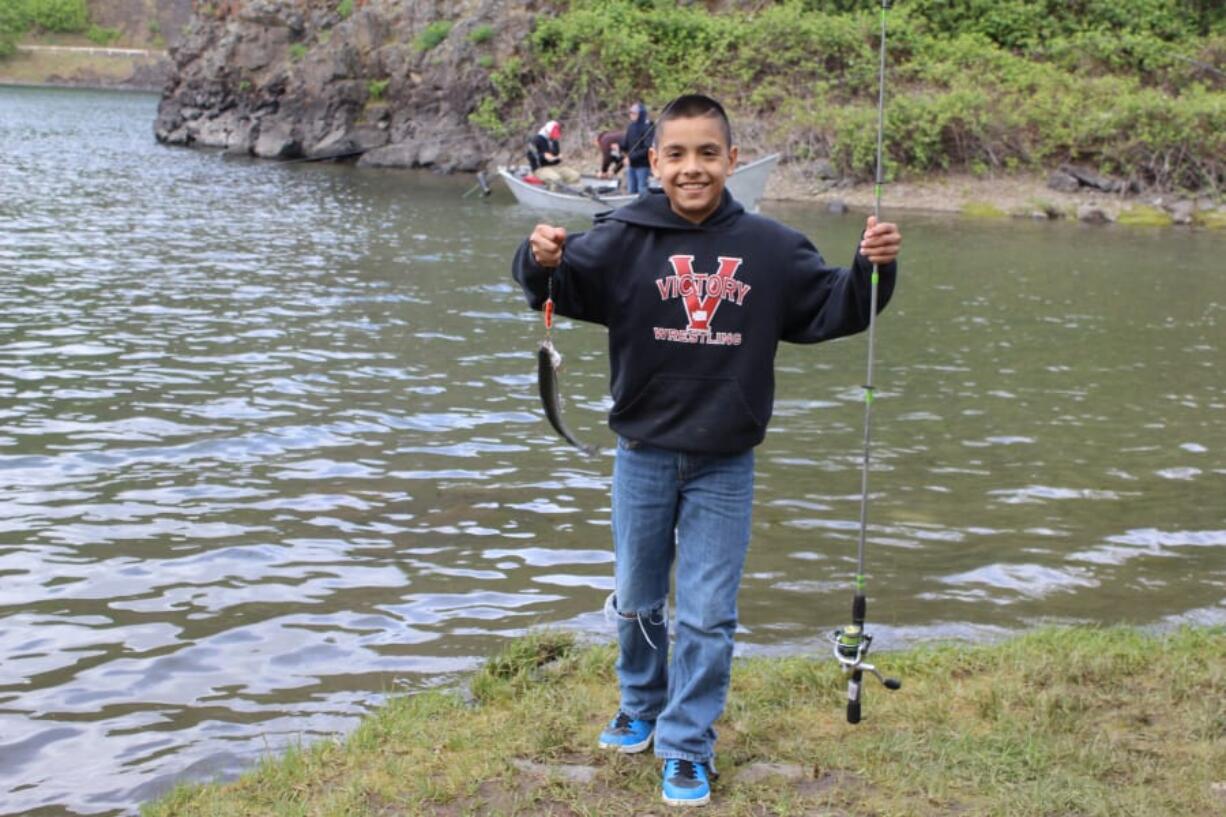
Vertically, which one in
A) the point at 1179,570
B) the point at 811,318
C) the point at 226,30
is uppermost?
the point at 226,30

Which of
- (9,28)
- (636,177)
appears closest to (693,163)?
(636,177)

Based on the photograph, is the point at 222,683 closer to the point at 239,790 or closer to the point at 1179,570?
the point at 239,790

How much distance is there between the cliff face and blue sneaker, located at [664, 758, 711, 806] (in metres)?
35.0

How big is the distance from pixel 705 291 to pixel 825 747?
5.26ft

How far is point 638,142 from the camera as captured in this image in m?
25.8

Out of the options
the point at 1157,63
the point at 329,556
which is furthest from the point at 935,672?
the point at 1157,63

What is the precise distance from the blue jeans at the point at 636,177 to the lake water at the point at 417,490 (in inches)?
363

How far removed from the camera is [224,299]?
15.8m

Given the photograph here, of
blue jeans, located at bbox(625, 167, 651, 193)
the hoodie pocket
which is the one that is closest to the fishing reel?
the hoodie pocket

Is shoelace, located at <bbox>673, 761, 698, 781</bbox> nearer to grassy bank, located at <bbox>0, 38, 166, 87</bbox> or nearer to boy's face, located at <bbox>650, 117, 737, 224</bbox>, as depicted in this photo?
boy's face, located at <bbox>650, 117, 737, 224</bbox>

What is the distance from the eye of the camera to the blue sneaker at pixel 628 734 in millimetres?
4605

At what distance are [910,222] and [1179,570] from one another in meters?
20.2

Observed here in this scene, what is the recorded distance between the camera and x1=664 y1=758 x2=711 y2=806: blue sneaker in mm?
4195

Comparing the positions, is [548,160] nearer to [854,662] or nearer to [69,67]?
[854,662]
